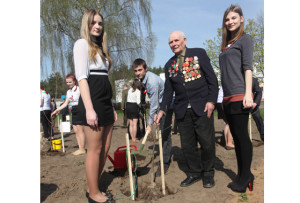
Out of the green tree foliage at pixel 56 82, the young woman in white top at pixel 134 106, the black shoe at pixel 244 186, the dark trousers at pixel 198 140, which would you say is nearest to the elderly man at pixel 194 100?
the dark trousers at pixel 198 140

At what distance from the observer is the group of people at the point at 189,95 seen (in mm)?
2457

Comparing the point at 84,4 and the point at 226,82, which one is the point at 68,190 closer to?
the point at 226,82

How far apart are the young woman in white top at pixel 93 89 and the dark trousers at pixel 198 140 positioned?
1153 mm

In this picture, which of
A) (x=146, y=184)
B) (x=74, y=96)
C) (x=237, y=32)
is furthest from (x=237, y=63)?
(x=74, y=96)

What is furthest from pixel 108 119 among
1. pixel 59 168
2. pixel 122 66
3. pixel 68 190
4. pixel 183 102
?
pixel 122 66

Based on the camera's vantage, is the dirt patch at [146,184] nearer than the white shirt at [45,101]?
Yes

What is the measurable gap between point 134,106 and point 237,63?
508 cm

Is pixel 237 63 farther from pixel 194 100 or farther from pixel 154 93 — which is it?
pixel 154 93

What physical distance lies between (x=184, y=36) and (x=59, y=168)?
3335 mm

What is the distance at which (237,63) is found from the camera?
2.70m

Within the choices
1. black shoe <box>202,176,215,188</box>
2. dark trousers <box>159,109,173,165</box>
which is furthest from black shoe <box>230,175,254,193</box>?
dark trousers <box>159,109,173,165</box>

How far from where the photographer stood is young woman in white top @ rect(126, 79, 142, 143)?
7.39m

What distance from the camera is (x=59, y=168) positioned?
444 centimetres

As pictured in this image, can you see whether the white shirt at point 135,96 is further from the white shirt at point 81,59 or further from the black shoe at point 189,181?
the white shirt at point 81,59
